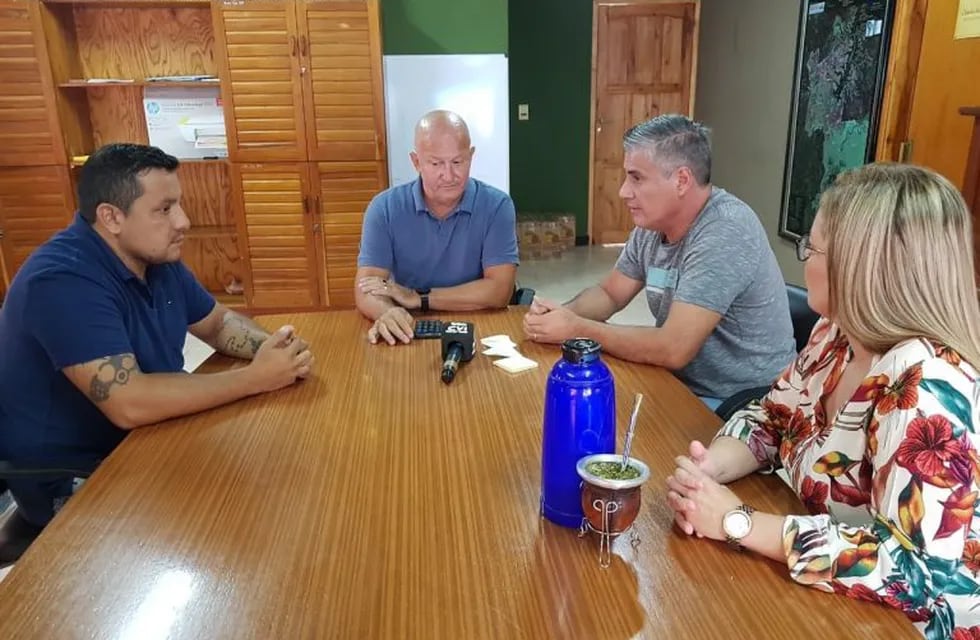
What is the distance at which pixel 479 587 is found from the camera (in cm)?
87

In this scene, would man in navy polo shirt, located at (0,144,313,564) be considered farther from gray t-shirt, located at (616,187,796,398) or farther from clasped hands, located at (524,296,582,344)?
gray t-shirt, located at (616,187,796,398)

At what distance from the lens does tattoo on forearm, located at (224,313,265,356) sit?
1.81 meters

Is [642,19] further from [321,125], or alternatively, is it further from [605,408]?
[605,408]

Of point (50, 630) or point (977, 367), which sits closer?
point (50, 630)

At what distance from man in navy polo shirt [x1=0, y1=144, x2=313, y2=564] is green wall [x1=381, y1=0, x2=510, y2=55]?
2.96m

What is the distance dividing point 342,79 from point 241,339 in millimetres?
2568

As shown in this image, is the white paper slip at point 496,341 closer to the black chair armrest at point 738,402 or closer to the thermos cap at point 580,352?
the black chair armrest at point 738,402

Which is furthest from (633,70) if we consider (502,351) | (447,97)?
(502,351)

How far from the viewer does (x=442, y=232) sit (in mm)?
2410

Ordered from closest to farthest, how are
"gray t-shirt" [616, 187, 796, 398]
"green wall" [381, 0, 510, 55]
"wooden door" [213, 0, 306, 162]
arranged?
1. "gray t-shirt" [616, 187, 796, 398]
2. "wooden door" [213, 0, 306, 162]
3. "green wall" [381, 0, 510, 55]

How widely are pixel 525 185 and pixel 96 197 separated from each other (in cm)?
528

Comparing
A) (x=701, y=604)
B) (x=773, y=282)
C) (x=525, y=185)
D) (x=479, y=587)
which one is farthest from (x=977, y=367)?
(x=525, y=185)

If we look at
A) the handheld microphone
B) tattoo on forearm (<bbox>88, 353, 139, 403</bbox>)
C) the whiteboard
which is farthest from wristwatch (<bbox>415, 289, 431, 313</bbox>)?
the whiteboard

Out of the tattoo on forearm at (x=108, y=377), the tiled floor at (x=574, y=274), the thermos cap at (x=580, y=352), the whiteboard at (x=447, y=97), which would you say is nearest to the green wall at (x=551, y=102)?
the tiled floor at (x=574, y=274)
